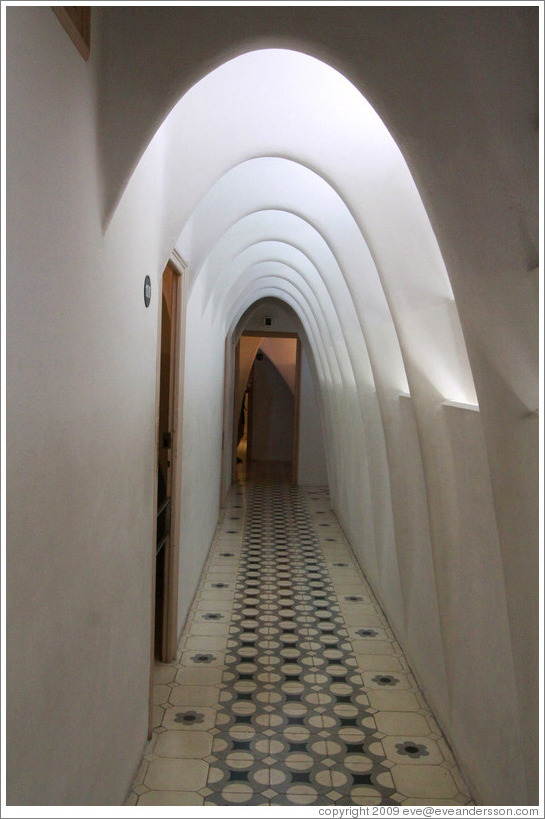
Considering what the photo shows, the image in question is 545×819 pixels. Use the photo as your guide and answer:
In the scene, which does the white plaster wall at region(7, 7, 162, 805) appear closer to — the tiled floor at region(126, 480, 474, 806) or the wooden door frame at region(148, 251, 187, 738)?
the tiled floor at region(126, 480, 474, 806)

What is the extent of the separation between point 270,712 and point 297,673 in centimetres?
59

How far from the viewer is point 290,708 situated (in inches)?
158

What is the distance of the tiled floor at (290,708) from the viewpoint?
3174 millimetres

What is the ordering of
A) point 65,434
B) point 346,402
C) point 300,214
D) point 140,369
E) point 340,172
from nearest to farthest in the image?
1. point 65,434
2. point 140,369
3. point 340,172
4. point 300,214
5. point 346,402

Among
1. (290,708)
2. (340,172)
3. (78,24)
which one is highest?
(340,172)

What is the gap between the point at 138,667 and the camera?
3283 mm

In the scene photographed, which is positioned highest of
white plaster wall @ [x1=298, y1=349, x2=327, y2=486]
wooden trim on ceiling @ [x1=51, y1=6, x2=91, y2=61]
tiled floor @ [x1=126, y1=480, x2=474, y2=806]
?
wooden trim on ceiling @ [x1=51, y1=6, x2=91, y2=61]

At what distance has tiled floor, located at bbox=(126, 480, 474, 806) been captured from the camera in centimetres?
317

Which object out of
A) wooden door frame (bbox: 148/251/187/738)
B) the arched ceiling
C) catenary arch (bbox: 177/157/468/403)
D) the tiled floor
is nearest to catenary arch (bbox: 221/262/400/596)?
the tiled floor

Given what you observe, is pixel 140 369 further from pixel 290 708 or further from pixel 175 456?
pixel 290 708

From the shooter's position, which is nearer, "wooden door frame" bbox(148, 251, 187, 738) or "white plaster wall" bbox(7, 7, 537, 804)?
"white plaster wall" bbox(7, 7, 537, 804)

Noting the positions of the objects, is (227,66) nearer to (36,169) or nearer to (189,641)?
(36,169)

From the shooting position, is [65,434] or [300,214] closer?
[65,434]

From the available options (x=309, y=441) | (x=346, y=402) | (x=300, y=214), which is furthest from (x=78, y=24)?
(x=309, y=441)
